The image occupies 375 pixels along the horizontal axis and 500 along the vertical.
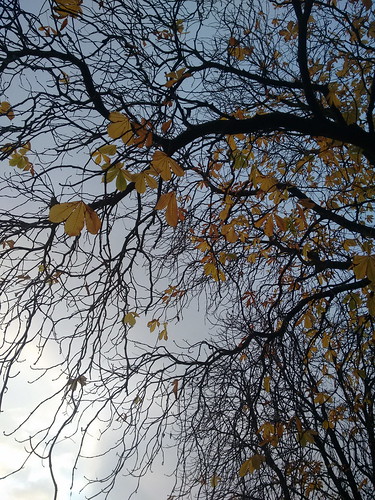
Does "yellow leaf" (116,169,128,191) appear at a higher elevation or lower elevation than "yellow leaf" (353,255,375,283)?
lower

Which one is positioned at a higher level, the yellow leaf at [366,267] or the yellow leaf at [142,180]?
the yellow leaf at [366,267]

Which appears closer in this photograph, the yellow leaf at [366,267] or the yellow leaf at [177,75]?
the yellow leaf at [366,267]

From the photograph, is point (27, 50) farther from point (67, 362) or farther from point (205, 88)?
point (67, 362)

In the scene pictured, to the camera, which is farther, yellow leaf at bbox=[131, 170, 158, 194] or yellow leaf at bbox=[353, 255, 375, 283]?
yellow leaf at bbox=[353, 255, 375, 283]

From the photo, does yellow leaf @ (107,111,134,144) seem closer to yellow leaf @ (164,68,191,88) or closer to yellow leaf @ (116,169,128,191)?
yellow leaf @ (116,169,128,191)

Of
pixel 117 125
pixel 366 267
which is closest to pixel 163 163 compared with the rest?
pixel 117 125

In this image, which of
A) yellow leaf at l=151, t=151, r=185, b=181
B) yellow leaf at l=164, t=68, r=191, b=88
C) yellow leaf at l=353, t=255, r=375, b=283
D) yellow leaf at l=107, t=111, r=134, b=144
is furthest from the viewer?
yellow leaf at l=164, t=68, r=191, b=88

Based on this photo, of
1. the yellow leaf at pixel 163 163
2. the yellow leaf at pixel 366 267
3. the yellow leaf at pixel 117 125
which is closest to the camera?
the yellow leaf at pixel 163 163

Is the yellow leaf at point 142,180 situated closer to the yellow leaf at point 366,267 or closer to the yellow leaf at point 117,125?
the yellow leaf at point 117,125

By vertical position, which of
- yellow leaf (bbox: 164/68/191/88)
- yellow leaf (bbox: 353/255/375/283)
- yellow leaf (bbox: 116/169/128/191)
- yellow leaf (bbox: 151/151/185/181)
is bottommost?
yellow leaf (bbox: 116/169/128/191)

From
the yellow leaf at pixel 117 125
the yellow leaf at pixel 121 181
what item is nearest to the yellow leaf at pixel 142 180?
the yellow leaf at pixel 121 181

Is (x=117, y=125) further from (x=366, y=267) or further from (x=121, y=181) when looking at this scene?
(x=366, y=267)

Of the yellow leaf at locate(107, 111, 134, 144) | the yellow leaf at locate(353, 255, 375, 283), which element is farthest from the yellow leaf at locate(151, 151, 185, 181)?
the yellow leaf at locate(353, 255, 375, 283)

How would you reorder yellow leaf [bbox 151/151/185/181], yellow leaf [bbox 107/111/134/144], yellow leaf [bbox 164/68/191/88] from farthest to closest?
yellow leaf [bbox 164/68/191/88] < yellow leaf [bbox 107/111/134/144] < yellow leaf [bbox 151/151/185/181]
